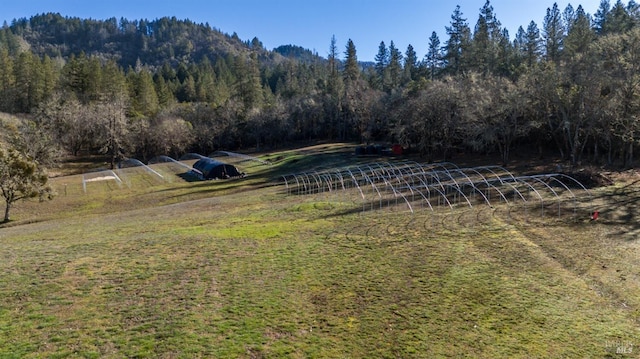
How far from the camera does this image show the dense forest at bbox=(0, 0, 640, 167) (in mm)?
35438

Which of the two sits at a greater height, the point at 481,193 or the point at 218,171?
the point at 218,171

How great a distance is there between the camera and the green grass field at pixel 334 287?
10812mm

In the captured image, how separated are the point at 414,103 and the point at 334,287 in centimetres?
3781

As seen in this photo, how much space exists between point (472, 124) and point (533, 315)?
106 feet

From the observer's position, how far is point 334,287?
1487 cm

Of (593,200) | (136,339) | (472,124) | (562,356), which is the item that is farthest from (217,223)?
(472,124)

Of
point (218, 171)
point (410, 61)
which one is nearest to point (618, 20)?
point (410, 61)

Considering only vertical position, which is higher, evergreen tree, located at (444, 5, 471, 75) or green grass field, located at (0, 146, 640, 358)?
evergreen tree, located at (444, 5, 471, 75)

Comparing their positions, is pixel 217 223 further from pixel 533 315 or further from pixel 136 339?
pixel 533 315

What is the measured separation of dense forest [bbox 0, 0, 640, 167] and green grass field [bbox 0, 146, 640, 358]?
45.3 feet

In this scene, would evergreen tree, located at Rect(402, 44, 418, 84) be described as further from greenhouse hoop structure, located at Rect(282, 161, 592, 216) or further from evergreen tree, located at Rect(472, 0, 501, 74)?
greenhouse hoop structure, located at Rect(282, 161, 592, 216)

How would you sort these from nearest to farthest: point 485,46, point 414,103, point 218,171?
point 414,103
point 218,171
point 485,46

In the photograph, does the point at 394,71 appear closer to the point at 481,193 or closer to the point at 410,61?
the point at 410,61

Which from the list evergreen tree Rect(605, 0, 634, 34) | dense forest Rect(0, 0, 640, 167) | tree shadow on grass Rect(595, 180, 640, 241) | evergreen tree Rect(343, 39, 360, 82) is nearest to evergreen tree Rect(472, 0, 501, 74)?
dense forest Rect(0, 0, 640, 167)
